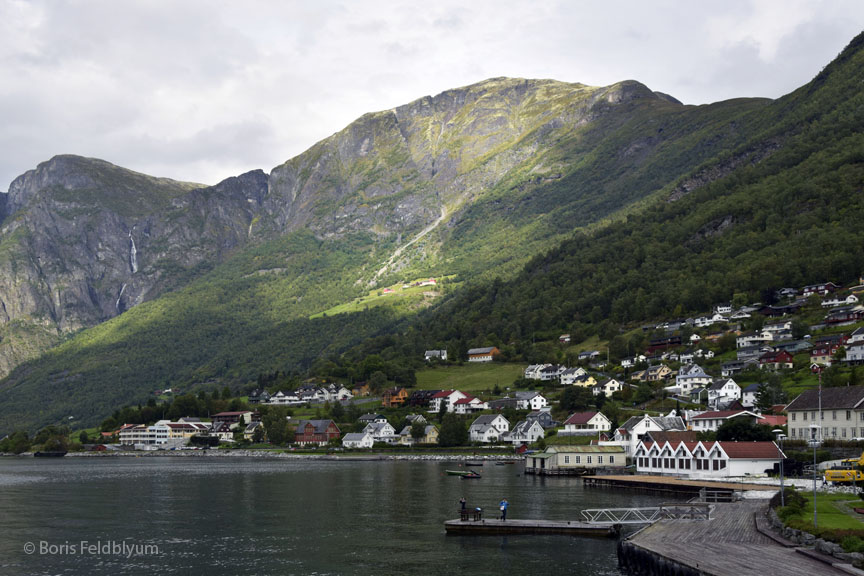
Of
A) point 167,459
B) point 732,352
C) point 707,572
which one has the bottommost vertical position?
point 167,459

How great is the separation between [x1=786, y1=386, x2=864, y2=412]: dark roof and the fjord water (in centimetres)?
2389

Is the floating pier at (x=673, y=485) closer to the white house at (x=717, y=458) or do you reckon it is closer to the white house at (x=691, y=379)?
the white house at (x=717, y=458)

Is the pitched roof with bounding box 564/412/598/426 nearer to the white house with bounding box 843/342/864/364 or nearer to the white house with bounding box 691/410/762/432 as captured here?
the white house with bounding box 691/410/762/432

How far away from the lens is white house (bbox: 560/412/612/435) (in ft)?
408

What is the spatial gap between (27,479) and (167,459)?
191 feet

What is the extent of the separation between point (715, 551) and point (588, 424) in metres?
84.9

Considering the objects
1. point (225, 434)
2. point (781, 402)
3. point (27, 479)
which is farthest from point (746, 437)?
point (225, 434)

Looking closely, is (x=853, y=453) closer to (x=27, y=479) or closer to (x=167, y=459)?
(x=27, y=479)

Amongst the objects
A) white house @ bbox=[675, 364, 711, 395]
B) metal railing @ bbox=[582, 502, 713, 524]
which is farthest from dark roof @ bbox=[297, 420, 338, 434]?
metal railing @ bbox=[582, 502, 713, 524]

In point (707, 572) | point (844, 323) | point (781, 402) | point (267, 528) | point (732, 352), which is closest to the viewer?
point (707, 572)

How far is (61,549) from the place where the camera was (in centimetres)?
5256

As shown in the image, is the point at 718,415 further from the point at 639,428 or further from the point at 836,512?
the point at 836,512

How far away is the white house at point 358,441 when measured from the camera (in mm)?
161000

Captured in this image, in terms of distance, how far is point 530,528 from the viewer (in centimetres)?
5619
